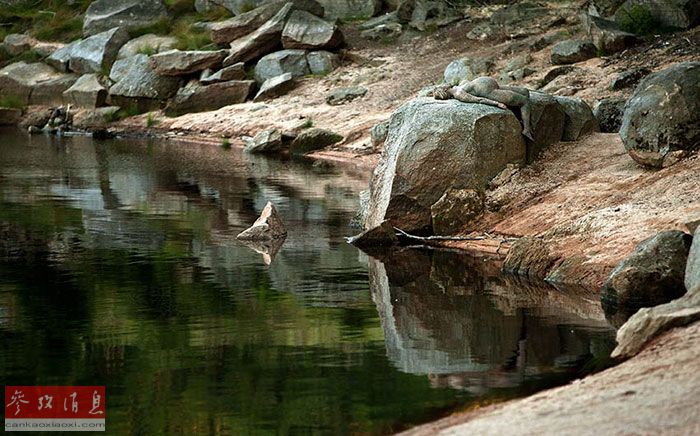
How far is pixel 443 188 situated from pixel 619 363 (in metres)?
6.55

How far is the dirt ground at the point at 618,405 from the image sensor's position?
6.17 m

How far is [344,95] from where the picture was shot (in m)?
28.7

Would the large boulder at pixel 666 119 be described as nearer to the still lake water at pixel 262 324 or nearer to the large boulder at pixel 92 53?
the still lake water at pixel 262 324

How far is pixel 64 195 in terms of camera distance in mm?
19266

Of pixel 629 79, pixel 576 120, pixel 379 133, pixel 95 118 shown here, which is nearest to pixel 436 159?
pixel 576 120

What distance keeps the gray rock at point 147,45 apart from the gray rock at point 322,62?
5.84 m

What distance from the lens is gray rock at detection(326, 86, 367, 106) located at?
28.5m

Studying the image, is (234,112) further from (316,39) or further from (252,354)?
(252,354)

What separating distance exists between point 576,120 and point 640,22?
9122mm

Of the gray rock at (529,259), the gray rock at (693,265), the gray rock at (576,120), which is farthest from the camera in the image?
the gray rock at (576,120)

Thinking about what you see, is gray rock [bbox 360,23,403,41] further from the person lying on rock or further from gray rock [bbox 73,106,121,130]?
the person lying on rock

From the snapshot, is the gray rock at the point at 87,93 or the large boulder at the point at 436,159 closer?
the large boulder at the point at 436,159

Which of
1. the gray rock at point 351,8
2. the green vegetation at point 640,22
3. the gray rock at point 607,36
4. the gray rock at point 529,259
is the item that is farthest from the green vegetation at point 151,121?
the gray rock at point 529,259

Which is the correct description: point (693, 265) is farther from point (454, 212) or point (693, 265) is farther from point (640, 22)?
point (640, 22)
